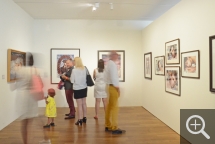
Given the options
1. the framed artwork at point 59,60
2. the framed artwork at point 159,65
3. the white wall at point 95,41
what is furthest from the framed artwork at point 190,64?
the framed artwork at point 59,60

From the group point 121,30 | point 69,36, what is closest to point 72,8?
point 69,36

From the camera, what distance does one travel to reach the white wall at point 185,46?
127 inches

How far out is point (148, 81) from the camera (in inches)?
253

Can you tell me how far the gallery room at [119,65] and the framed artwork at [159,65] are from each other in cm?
3

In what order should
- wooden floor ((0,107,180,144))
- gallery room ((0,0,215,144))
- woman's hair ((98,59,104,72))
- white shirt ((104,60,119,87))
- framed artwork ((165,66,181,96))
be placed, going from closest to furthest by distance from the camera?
gallery room ((0,0,215,144)) < wooden floor ((0,107,180,144)) < white shirt ((104,60,119,87)) < framed artwork ((165,66,181,96)) < woman's hair ((98,59,104,72))

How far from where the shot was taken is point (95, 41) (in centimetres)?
713

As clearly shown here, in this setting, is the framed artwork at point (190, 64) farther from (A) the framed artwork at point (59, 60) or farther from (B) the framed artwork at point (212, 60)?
(A) the framed artwork at point (59, 60)

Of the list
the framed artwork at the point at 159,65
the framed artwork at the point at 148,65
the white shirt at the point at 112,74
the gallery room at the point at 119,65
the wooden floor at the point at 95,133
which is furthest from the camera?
the framed artwork at the point at 148,65

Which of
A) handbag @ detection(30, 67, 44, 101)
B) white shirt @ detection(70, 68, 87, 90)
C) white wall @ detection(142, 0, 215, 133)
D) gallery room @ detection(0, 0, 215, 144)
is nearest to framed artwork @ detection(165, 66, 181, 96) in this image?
gallery room @ detection(0, 0, 215, 144)

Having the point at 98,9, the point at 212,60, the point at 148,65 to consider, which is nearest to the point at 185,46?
the point at 212,60

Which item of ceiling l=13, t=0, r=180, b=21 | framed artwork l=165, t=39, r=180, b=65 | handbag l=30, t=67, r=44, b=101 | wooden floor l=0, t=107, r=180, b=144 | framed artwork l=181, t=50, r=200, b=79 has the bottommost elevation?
wooden floor l=0, t=107, r=180, b=144

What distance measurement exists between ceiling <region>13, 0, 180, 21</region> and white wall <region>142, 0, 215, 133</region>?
516mm

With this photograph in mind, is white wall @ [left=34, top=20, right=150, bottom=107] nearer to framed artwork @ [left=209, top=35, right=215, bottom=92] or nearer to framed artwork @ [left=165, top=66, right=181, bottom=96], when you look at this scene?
framed artwork @ [left=165, top=66, right=181, bottom=96]

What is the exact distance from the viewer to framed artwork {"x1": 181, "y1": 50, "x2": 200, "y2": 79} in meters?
3.47
